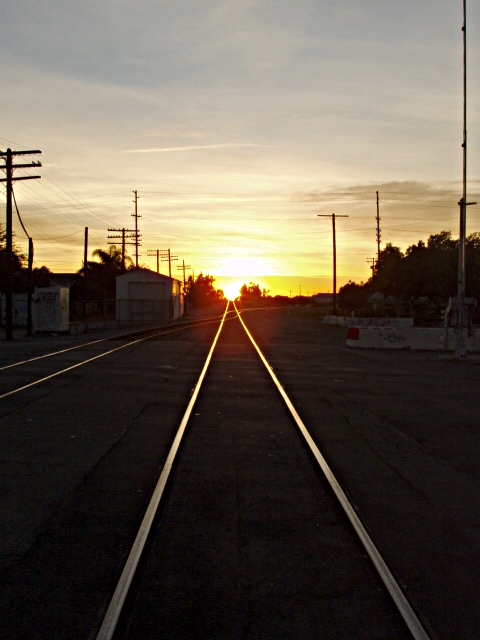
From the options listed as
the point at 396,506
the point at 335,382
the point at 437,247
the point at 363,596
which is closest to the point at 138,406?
the point at 335,382

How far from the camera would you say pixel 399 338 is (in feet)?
110

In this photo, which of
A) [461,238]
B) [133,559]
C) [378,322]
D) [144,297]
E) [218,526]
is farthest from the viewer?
[144,297]

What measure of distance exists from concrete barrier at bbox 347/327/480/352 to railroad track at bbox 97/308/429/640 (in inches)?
945

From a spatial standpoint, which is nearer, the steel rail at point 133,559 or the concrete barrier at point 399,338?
the steel rail at point 133,559

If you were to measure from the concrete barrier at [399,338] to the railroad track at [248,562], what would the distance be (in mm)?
24002

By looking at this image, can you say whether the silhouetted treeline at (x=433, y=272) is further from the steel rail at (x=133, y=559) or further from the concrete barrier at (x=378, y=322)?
the steel rail at (x=133, y=559)

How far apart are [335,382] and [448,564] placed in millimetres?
13661

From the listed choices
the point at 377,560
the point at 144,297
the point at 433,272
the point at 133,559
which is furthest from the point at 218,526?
the point at 144,297

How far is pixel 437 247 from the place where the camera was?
73875 millimetres

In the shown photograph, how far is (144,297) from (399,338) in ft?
155

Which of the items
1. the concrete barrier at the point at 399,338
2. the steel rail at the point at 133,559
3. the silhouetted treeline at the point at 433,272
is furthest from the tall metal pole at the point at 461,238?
the silhouetted treeline at the point at 433,272

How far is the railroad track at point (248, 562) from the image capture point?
473 cm

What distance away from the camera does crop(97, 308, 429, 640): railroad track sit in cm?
473

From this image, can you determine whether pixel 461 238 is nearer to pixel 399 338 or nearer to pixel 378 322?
pixel 399 338
